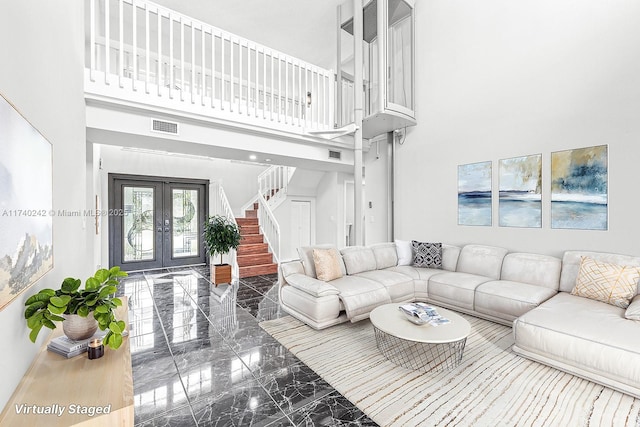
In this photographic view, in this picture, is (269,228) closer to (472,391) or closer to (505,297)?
(505,297)

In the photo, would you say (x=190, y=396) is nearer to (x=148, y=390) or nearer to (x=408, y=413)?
(x=148, y=390)

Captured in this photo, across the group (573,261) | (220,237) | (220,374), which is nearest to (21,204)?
(220,374)

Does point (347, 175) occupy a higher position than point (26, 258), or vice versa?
point (347, 175)

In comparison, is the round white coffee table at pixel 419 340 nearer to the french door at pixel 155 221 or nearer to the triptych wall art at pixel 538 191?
the triptych wall art at pixel 538 191

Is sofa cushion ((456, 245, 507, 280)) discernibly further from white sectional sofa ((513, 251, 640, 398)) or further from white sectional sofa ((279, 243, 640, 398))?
white sectional sofa ((513, 251, 640, 398))

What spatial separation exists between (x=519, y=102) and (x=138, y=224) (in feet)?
25.1

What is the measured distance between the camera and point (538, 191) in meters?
3.71

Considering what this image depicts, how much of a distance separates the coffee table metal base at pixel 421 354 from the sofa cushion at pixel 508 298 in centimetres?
83

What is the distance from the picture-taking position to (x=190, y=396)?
2.10 metres

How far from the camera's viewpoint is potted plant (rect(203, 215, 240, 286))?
522 centimetres

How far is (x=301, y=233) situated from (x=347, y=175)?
→ 203 cm

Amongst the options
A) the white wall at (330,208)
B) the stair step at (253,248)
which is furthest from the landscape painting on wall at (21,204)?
the white wall at (330,208)

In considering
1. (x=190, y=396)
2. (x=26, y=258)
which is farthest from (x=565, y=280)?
(x=26, y=258)

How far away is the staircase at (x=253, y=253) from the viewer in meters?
5.98
